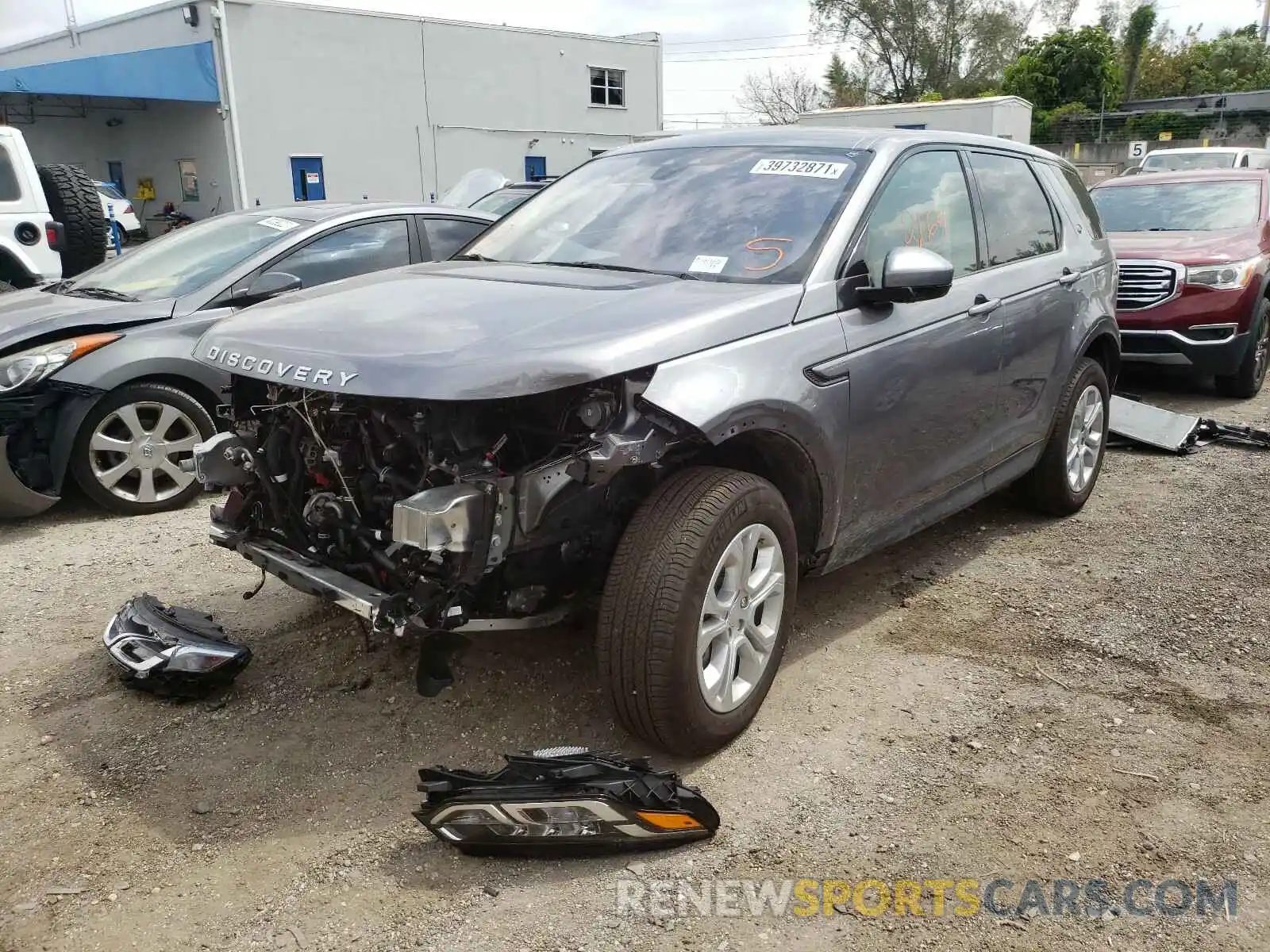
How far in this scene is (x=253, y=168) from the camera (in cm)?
2475

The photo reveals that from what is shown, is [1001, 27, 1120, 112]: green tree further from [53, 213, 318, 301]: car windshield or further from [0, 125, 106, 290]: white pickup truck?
[53, 213, 318, 301]: car windshield

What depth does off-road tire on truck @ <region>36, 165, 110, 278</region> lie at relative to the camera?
9.23 m

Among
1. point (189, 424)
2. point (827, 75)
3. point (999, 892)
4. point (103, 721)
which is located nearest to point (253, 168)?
point (189, 424)

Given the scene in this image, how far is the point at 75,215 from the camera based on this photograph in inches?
364

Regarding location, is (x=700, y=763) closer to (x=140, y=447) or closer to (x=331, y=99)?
(x=140, y=447)

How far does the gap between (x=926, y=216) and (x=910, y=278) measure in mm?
735

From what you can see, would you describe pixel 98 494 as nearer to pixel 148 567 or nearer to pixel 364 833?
pixel 148 567

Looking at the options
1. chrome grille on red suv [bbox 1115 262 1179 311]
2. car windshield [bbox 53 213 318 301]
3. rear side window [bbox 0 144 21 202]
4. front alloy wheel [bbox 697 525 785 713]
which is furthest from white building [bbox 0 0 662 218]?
front alloy wheel [bbox 697 525 785 713]

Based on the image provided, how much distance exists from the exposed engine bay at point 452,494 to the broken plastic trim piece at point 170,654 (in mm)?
396

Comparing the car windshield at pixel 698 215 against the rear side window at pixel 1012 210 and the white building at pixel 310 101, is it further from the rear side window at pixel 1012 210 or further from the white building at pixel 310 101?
the white building at pixel 310 101

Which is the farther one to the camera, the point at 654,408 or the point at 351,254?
the point at 351,254

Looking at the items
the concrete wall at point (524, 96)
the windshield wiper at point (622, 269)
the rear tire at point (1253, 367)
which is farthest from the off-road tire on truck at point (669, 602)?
the concrete wall at point (524, 96)

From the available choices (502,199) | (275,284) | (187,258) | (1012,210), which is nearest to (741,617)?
(1012,210)

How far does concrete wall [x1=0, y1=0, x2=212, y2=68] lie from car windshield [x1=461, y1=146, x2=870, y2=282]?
23317 mm
